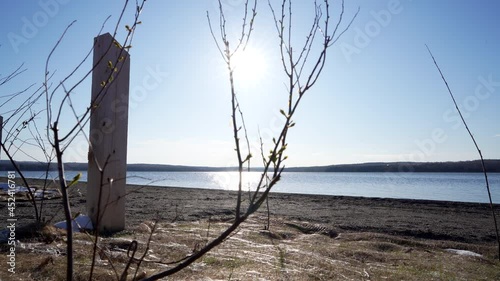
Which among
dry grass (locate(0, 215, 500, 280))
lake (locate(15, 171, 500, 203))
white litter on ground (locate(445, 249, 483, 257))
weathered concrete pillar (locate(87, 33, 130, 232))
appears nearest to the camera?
dry grass (locate(0, 215, 500, 280))

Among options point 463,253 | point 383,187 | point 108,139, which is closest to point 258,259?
point 108,139

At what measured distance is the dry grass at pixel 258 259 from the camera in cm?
260

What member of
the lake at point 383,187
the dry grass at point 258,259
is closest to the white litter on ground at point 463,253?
the dry grass at point 258,259

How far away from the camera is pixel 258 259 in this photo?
311cm

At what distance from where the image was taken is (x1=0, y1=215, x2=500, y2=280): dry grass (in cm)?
260

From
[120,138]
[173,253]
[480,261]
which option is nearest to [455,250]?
[480,261]

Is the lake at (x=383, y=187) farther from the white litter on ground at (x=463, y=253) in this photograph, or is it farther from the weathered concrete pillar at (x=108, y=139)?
the white litter on ground at (x=463, y=253)

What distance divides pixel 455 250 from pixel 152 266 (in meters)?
3.50

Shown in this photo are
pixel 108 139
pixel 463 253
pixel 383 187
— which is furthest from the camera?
pixel 383 187

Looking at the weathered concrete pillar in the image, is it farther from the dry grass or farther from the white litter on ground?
the white litter on ground

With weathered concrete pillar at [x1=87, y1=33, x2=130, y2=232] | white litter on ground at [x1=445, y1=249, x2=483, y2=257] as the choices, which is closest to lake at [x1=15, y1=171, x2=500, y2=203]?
weathered concrete pillar at [x1=87, y1=33, x2=130, y2=232]

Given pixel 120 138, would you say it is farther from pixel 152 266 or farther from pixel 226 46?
pixel 226 46

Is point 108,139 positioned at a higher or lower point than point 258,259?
higher

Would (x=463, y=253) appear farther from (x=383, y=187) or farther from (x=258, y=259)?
(x=383, y=187)
